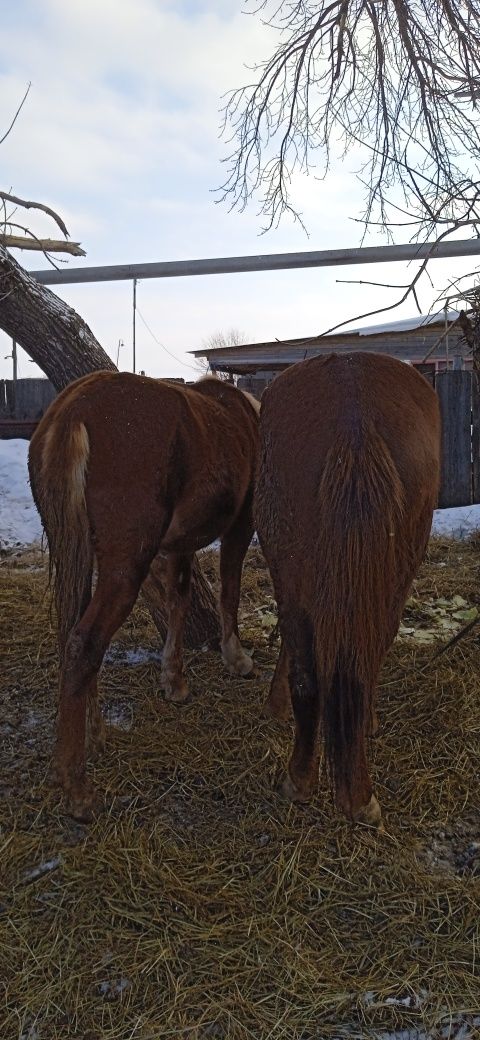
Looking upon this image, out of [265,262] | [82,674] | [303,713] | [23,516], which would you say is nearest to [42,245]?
[265,262]

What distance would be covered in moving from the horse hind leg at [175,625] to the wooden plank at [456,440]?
247 inches

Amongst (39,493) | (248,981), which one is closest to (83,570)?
(39,493)

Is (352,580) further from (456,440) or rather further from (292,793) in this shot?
(456,440)

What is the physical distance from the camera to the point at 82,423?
8.50 ft

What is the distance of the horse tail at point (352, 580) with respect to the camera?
82.3 inches

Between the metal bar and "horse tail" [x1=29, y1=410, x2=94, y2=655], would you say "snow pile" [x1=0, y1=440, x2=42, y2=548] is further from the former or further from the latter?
"horse tail" [x1=29, y1=410, x2=94, y2=655]

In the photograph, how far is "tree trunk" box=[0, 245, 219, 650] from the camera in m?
3.95

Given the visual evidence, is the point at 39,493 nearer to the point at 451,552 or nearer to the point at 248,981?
the point at 248,981

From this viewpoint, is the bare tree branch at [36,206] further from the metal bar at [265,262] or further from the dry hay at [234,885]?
the dry hay at [234,885]

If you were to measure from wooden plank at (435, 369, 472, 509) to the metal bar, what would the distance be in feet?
16.9

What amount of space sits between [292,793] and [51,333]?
307 centimetres

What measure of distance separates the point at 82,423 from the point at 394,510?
51.0 inches

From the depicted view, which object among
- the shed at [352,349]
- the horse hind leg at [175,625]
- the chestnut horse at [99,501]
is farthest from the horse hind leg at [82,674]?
the shed at [352,349]

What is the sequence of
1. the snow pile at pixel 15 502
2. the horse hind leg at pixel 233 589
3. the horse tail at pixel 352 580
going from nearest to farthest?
the horse tail at pixel 352 580
the horse hind leg at pixel 233 589
the snow pile at pixel 15 502
